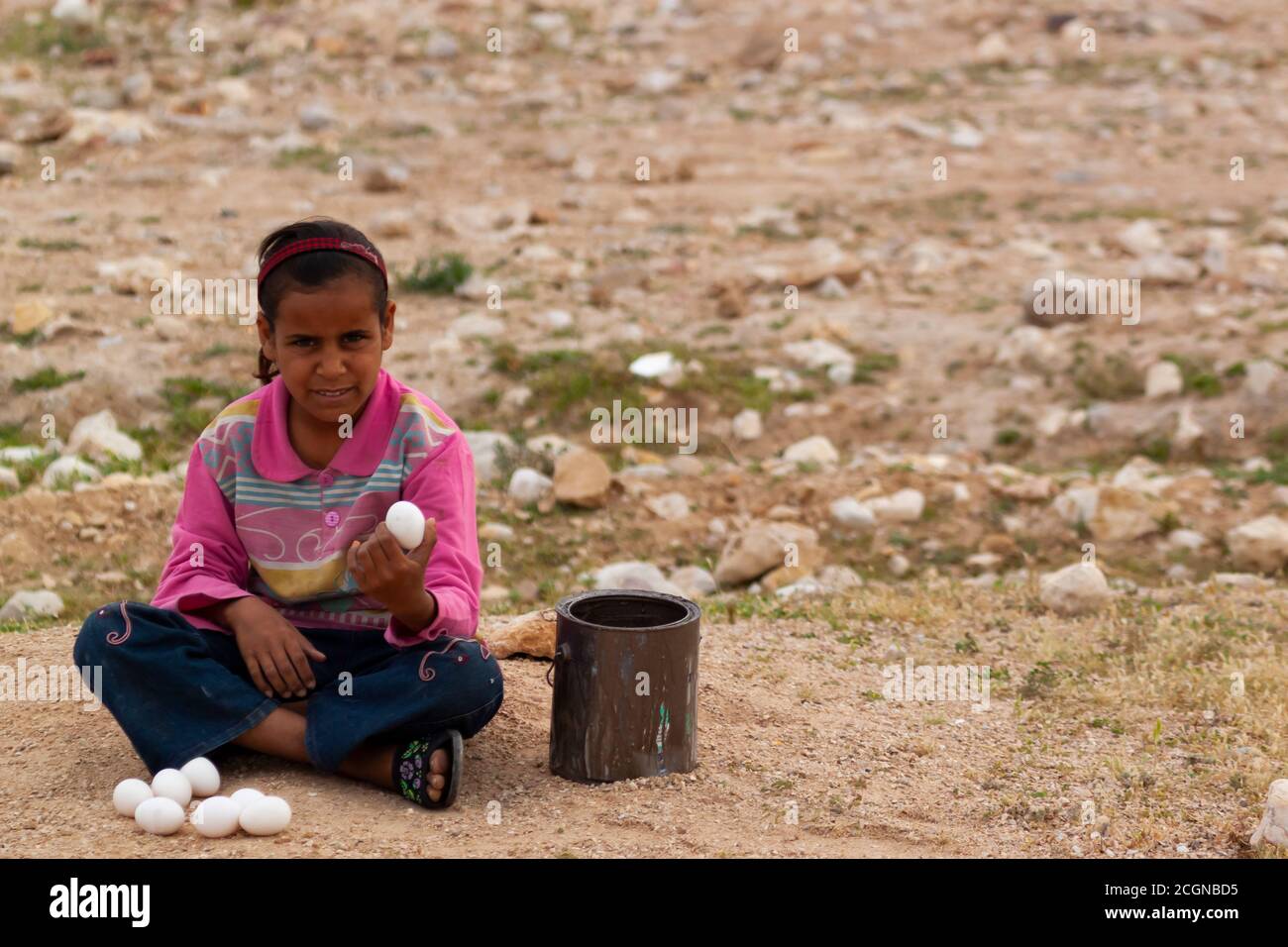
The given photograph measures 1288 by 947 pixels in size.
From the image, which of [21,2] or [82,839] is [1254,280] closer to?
[82,839]

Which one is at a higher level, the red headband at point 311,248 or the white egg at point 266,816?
the red headband at point 311,248

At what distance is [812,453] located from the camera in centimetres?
687

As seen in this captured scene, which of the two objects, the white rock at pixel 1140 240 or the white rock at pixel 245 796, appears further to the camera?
the white rock at pixel 1140 240

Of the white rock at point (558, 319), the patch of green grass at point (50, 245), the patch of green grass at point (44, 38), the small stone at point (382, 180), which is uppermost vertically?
the patch of green grass at point (44, 38)

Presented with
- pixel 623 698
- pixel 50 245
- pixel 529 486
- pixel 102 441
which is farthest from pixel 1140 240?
pixel 623 698

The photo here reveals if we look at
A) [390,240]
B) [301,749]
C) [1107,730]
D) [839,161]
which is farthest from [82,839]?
[839,161]

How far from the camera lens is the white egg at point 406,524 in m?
3.08

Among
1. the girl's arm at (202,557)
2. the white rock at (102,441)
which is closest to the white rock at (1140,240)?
the white rock at (102,441)

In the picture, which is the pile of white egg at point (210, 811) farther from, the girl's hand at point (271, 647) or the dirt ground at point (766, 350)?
the girl's hand at point (271, 647)

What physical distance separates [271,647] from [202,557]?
0.26m

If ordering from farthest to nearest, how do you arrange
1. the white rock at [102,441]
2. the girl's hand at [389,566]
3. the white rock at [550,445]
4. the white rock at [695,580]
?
the white rock at [550,445], the white rock at [102,441], the white rock at [695,580], the girl's hand at [389,566]

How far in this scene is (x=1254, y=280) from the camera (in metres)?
8.52

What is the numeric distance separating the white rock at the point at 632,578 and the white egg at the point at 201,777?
7.57 feet

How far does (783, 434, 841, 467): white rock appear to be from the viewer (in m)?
6.80
